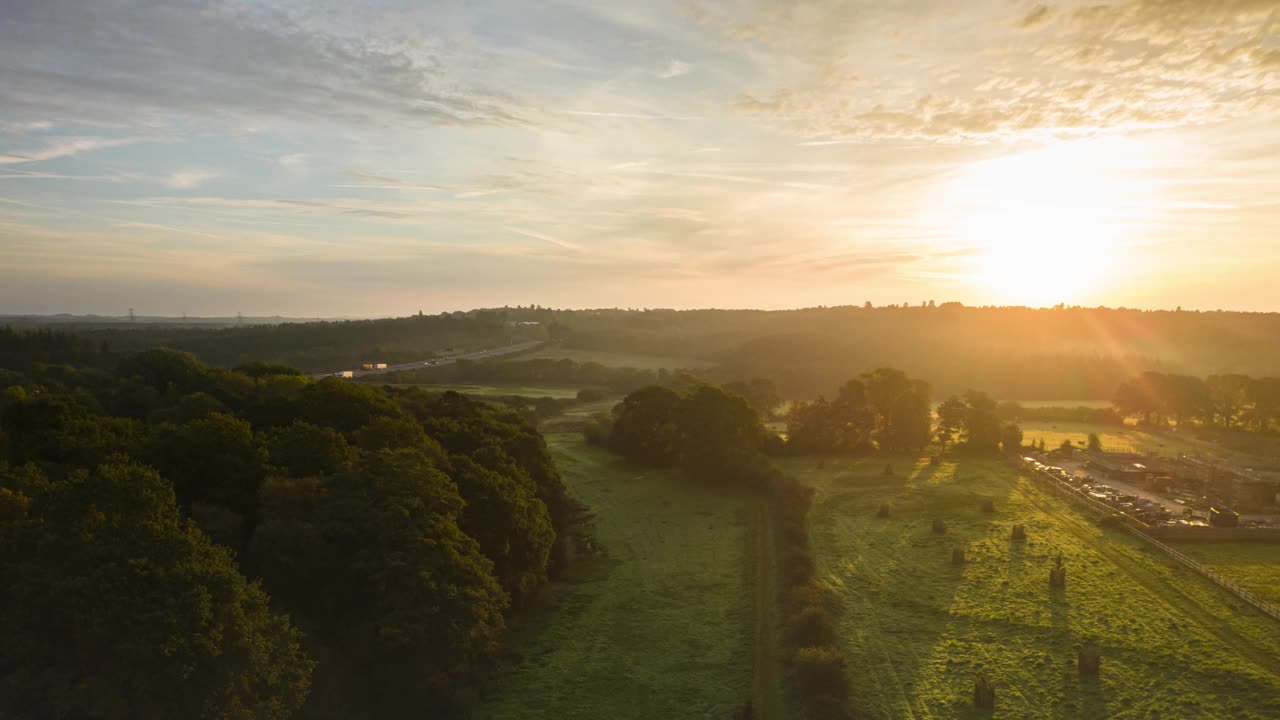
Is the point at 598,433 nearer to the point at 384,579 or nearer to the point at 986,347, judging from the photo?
the point at 384,579

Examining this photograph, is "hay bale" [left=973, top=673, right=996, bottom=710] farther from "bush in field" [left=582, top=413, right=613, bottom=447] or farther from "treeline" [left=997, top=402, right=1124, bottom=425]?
"treeline" [left=997, top=402, right=1124, bottom=425]

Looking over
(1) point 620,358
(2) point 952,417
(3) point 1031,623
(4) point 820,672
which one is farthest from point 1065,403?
(4) point 820,672

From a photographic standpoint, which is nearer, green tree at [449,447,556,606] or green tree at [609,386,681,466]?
green tree at [449,447,556,606]

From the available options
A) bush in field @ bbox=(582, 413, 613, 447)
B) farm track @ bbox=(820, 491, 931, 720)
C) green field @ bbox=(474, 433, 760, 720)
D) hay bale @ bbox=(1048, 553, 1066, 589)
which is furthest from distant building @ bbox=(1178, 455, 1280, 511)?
bush in field @ bbox=(582, 413, 613, 447)

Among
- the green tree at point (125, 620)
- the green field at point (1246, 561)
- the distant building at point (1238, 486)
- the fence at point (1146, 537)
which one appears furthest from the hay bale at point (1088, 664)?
the distant building at point (1238, 486)

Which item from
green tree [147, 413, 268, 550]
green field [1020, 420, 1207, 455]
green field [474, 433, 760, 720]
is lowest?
green field [474, 433, 760, 720]

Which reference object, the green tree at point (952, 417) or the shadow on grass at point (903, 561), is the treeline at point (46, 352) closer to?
the shadow on grass at point (903, 561)

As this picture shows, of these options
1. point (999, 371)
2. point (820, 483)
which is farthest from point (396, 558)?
point (999, 371)
